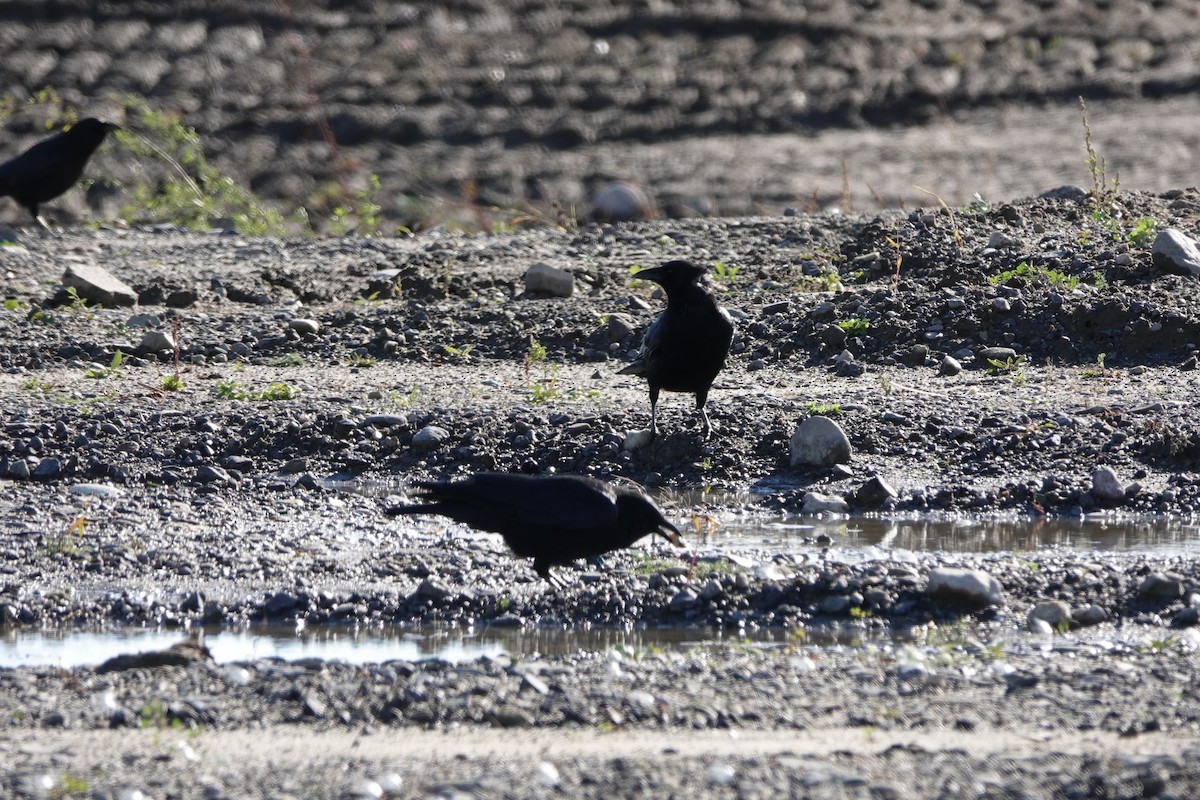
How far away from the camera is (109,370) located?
970 centimetres

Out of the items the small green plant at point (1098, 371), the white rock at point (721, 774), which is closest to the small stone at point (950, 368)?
the small green plant at point (1098, 371)

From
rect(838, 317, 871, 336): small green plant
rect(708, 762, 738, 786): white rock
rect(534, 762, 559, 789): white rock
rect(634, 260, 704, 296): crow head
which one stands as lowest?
rect(838, 317, 871, 336): small green plant

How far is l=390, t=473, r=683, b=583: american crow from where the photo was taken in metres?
6.38

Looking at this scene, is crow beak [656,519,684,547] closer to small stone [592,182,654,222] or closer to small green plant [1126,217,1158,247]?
small green plant [1126,217,1158,247]

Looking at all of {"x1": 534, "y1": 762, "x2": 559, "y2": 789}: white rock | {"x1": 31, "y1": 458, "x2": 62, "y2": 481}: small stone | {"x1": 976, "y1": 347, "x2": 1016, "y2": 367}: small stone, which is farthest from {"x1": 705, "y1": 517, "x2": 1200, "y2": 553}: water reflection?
{"x1": 31, "y1": 458, "x2": 62, "y2": 481}: small stone

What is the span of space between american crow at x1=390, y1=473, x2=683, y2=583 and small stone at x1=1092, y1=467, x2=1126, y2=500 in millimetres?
2158

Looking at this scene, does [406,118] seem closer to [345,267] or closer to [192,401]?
[345,267]

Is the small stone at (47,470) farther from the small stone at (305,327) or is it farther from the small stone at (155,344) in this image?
the small stone at (305,327)

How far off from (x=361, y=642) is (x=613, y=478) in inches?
93.2

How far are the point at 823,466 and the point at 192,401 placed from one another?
3352mm

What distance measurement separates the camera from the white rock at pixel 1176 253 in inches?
400

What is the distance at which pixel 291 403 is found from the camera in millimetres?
8875

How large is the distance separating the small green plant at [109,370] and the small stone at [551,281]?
8.87 ft

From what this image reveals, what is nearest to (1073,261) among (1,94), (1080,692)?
(1080,692)
